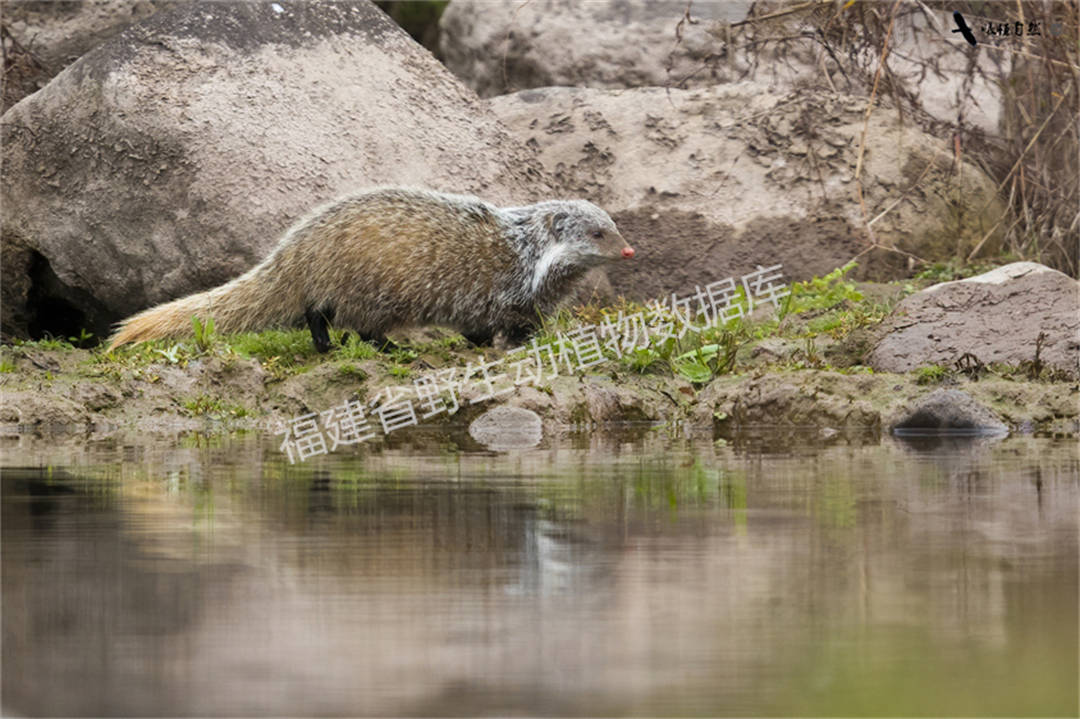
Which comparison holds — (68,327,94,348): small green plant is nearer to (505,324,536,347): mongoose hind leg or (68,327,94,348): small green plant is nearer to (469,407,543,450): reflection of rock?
(505,324,536,347): mongoose hind leg

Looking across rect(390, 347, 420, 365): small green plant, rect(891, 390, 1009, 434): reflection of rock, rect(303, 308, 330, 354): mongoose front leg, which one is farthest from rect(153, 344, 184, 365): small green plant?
rect(891, 390, 1009, 434): reflection of rock

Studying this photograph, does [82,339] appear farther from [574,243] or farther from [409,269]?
[574,243]

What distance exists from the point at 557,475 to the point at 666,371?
3507 millimetres

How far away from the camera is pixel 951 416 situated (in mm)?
8547

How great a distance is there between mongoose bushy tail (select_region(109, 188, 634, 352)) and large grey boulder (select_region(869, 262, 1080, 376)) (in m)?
2.08

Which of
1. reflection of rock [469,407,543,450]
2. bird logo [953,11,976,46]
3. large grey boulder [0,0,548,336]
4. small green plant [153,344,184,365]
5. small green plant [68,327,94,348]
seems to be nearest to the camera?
reflection of rock [469,407,543,450]

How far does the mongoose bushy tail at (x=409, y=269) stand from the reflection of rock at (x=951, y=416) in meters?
2.80

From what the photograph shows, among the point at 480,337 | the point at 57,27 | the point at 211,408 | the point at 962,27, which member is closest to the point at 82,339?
the point at 57,27

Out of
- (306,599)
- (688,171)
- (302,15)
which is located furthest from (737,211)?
(306,599)

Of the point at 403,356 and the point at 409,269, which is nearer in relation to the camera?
the point at 403,356

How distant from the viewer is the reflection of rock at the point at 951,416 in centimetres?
853

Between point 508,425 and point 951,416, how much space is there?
8.57ft

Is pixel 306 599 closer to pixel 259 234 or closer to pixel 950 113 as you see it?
pixel 259 234

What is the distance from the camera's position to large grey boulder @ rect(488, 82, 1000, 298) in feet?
41.9
